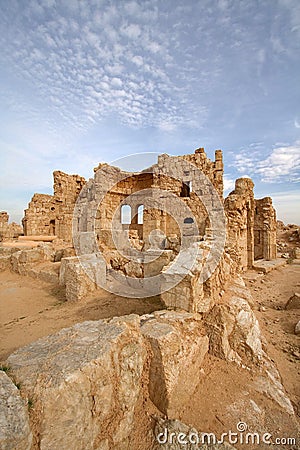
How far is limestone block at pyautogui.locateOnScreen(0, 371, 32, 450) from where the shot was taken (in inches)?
45.8

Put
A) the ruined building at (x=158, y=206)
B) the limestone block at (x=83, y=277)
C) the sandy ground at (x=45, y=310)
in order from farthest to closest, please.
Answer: the ruined building at (x=158, y=206), the limestone block at (x=83, y=277), the sandy ground at (x=45, y=310)

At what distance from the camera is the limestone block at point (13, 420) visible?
1.16 metres

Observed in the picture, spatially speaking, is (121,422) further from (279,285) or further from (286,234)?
(286,234)

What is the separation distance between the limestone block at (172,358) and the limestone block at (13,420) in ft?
3.83

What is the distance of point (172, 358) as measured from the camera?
2195 millimetres

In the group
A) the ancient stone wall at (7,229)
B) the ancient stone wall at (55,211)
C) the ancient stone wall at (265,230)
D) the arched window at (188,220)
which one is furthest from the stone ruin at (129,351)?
the ancient stone wall at (265,230)

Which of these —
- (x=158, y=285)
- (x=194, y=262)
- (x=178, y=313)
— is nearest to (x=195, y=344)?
(x=178, y=313)

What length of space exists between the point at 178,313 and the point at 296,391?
1.87 meters

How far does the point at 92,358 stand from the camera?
67.8 inches

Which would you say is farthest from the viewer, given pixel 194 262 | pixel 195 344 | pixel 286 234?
pixel 286 234

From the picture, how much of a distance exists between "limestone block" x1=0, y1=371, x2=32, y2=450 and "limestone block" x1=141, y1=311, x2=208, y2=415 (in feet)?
3.83

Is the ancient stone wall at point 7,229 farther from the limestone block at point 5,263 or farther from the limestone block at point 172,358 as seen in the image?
the limestone block at point 172,358

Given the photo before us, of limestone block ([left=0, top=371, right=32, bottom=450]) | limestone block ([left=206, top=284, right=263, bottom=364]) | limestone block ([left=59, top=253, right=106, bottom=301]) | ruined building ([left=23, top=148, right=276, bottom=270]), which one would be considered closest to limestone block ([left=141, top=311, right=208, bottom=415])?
limestone block ([left=206, top=284, right=263, bottom=364])

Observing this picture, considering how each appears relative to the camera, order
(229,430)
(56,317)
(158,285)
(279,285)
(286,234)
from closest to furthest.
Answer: (229,430) → (56,317) → (158,285) → (279,285) → (286,234)
